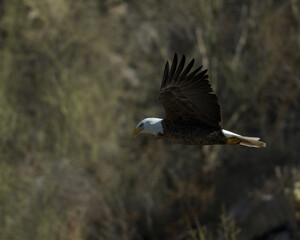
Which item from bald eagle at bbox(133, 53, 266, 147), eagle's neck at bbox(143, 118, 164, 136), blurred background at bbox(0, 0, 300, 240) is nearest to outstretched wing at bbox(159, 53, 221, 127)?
bald eagle at bbox(133, 53, 266, 147)

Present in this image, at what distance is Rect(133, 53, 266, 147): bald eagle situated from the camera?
4859 mm

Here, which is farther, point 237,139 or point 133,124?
point 133,124

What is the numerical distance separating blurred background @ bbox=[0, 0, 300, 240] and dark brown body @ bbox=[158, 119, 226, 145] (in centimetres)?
480

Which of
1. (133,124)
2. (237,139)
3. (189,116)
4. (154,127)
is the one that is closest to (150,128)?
(154,127)

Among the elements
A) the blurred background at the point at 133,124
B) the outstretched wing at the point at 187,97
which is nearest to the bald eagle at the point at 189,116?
the outstretched wing at the point at 187,97

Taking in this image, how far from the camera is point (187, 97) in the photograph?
16.3ft

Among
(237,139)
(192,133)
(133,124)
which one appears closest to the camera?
(237,139)

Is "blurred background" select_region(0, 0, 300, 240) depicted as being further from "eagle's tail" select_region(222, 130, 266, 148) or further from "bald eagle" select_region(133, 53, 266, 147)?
"bald eagle" select_region(133, 53, 266, 147)

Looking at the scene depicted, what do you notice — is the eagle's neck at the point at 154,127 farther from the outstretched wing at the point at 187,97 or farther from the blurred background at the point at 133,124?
the blurred background at the point at 133,124

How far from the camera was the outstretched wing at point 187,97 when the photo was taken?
4.80 meters

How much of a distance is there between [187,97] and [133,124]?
860 cm

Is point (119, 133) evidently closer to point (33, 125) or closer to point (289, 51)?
point (33, 125)

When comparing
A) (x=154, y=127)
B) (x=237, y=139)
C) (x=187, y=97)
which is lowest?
(x=237, y=139)

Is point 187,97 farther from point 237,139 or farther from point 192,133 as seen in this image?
point 237,139
